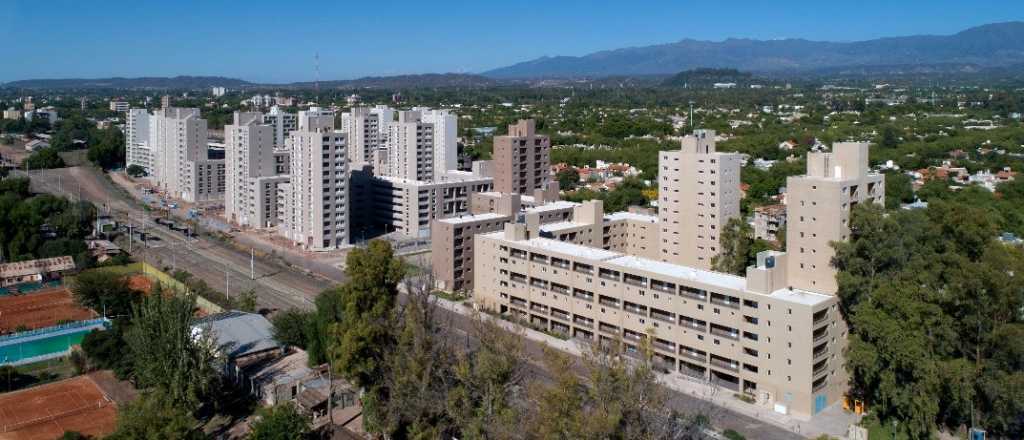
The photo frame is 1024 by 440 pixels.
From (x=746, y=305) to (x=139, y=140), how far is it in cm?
5221

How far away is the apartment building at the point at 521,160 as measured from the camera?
35406mm

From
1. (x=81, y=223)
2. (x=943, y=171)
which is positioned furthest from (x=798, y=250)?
(x=943, y=171)

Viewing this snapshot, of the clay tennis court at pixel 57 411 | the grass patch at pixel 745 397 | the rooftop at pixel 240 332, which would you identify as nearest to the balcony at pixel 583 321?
the grass patch at pixel 745 397

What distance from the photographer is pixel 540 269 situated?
72.9 ft

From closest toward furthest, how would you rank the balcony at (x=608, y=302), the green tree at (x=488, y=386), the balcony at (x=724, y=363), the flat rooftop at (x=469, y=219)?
the green tree at (x=488, y=386) < the balcony at (x=724, y=363) < the balcony at (x=608, y=302) < the flat rooftop at (x=469, y=219)

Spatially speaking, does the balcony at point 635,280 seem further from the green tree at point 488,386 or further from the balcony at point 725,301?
the green tree at point 488,386

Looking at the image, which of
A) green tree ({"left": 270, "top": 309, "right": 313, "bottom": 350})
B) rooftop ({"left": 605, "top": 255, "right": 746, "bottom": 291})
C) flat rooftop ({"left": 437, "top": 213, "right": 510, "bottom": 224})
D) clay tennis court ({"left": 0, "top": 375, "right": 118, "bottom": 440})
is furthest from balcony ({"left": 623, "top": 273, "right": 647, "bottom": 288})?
clay tennis court ({"left": 0, "top": 375, "right": 118, "bottom": 440})

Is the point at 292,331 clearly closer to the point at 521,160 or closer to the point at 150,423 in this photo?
the point at 150,423

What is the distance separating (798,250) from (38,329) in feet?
64.6

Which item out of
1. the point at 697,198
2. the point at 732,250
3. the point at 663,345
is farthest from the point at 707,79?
the point at 663,345

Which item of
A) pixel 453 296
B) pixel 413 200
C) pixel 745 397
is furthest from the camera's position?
pixel 413 200

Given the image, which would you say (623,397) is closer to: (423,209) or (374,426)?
(374,426)

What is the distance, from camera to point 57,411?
1742 centimetres

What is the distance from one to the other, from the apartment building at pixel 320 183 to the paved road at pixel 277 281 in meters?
2.48
